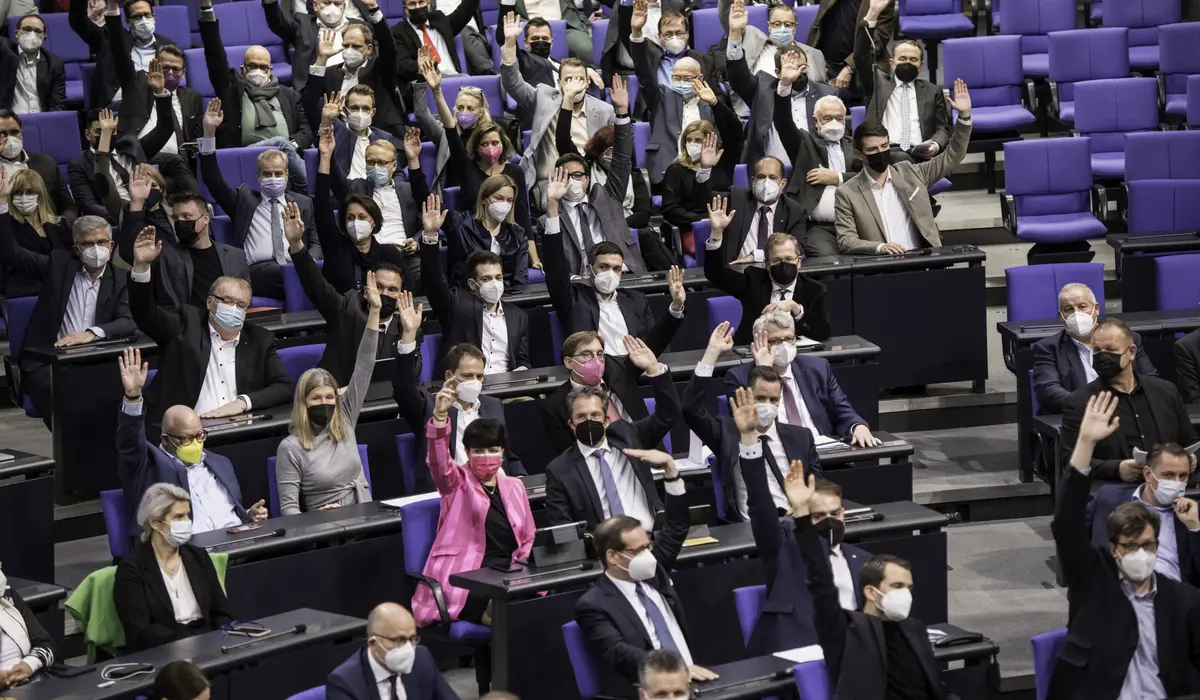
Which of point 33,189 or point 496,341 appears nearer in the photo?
point 496,341

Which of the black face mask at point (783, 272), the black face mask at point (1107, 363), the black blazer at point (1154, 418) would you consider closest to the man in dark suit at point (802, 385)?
the black face mask at point (783, 272)

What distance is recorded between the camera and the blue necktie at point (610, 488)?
5.64 metres

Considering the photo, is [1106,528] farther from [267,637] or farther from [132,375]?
[132,375]

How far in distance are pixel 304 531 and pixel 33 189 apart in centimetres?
276

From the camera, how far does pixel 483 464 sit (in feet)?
18.0

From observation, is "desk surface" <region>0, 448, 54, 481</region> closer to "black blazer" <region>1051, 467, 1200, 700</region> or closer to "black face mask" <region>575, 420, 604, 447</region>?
"black face mask" <region>575, 420, 604, 447</region>

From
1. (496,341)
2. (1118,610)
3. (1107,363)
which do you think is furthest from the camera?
(496,341)

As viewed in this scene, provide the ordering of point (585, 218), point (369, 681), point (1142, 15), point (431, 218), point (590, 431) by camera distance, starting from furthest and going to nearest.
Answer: point (1142, 15) → point (585, 218) → point (431, 218) → point (590, 431) → point (369, 681)

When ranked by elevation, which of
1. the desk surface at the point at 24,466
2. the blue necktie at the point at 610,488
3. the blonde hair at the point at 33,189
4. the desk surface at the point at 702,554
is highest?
the blonde hair at the point at 33,189

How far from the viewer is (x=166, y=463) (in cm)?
552

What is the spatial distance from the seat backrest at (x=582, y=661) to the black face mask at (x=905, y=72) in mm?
4588

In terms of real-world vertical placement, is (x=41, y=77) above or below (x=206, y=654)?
above

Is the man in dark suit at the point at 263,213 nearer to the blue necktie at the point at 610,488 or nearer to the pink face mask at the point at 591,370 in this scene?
the pink face mask at the point at 591,370

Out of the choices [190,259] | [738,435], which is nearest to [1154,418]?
[738,435]
